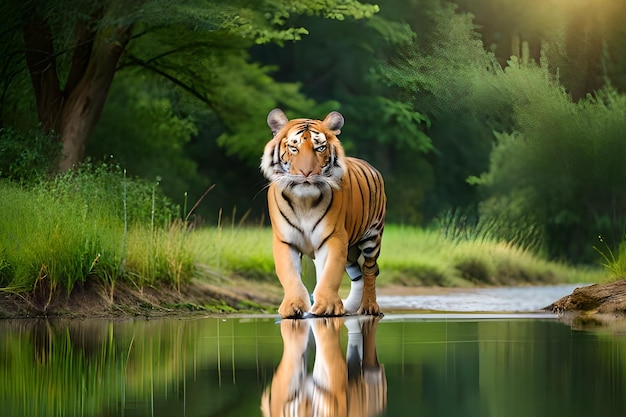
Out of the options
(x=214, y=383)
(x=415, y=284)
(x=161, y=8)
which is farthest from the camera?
(x=415, y=284)

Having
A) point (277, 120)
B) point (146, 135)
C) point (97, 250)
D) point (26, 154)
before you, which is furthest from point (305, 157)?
point (146, 135)

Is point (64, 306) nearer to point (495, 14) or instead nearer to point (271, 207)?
point (271, 207)

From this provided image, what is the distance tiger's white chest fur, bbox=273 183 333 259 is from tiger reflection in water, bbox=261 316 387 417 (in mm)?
792

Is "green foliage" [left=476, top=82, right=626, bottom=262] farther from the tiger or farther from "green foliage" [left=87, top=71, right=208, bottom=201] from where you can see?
"green foliage" [left=87, top=71, right=208, bottom=201]

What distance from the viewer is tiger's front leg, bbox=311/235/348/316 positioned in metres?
7.71

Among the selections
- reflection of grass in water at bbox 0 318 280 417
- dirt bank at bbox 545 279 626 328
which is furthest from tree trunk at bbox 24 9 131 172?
dirt bank at bbox 545 279 626 328

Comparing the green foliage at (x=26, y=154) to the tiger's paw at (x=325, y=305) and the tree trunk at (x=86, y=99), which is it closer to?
the tree trunk at (x=86, y=99)

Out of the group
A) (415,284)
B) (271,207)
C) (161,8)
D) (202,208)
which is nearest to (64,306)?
(271,207)

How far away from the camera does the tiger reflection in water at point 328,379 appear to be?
4297 millimetres

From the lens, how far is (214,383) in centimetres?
511

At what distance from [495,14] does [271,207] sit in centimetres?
697

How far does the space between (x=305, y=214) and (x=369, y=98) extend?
1327 centimetres

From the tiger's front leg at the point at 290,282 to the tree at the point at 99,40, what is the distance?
6195 mm

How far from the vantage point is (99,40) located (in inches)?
595
